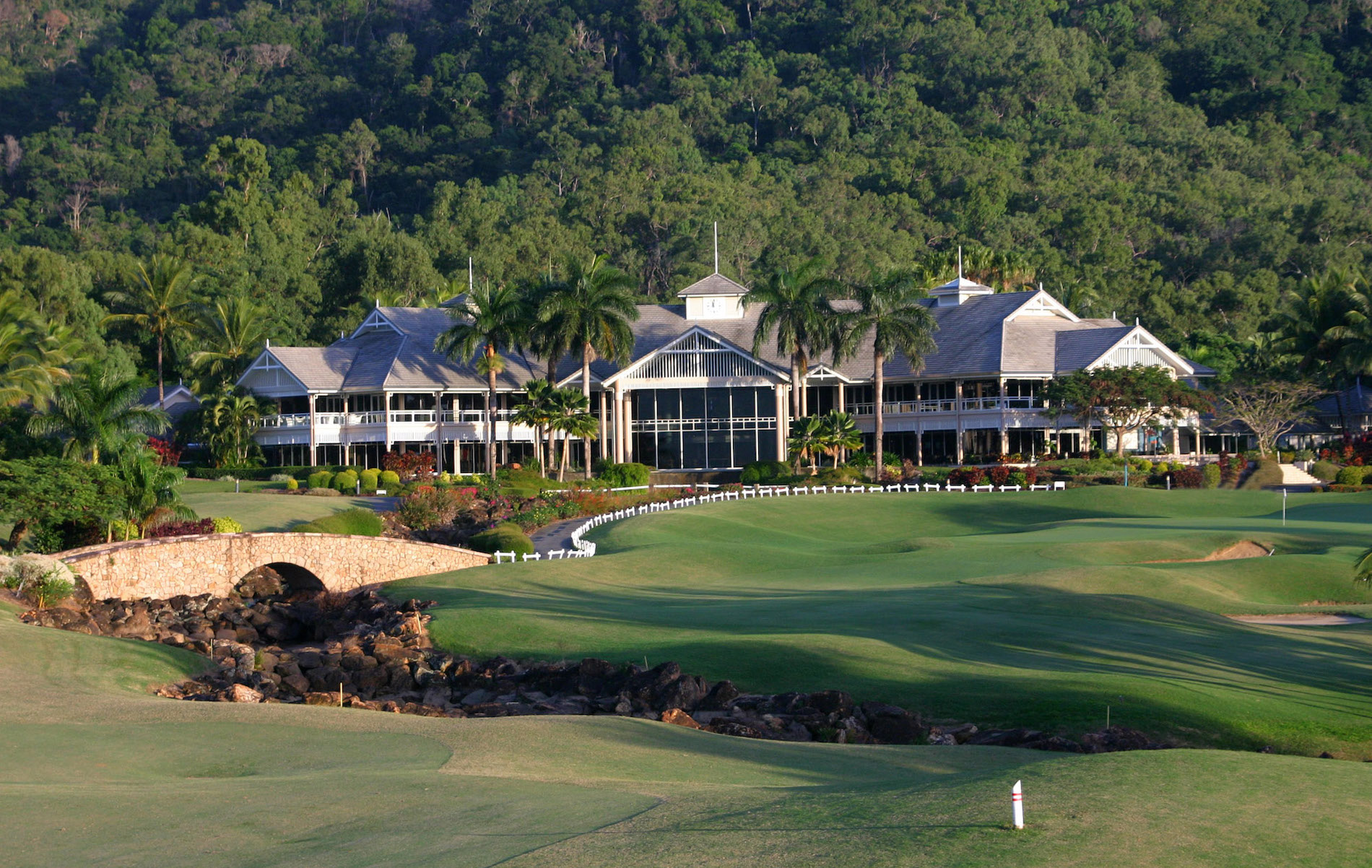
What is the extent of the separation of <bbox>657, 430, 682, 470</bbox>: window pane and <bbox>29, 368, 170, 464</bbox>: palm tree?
106 ft

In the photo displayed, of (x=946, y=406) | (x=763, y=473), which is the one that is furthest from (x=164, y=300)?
(x=946, y=406)

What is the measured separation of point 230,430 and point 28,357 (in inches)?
504

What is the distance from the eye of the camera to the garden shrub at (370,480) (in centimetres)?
6103

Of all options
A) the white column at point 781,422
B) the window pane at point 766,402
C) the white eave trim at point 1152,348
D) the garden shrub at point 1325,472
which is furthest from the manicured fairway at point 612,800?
the white eave trim at point 1152,348

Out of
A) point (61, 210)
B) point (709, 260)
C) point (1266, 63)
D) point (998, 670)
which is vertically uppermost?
point (1266, 63)

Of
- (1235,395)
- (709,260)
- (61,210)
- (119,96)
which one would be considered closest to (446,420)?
(1235,395)

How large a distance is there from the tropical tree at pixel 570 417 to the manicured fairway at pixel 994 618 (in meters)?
16.8

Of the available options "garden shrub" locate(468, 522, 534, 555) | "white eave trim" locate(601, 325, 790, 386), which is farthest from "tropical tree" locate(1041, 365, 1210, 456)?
"garden shrub" locate(468, 522, 534, 555)

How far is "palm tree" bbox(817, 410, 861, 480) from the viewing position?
64.3 meters

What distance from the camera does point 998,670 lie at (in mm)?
21844

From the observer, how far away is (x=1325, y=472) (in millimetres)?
61531

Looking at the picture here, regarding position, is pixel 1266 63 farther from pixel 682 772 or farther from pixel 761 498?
pixel 682 772

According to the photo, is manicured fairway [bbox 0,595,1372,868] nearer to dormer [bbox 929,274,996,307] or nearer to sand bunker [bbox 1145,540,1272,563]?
sand bunker [bbox 1145,540,1272,563]

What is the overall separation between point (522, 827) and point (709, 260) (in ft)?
341
